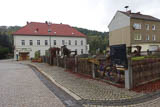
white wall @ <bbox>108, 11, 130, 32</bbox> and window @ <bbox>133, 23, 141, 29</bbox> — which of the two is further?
white wall @ <bbox>108, 11, 130, 32</bbox>

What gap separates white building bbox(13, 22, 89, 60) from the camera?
31578 mm

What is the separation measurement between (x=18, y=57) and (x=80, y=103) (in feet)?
107

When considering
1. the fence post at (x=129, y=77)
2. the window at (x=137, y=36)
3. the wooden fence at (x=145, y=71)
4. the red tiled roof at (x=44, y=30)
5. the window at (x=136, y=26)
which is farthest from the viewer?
the red tiled roof at (x=44, y=30)

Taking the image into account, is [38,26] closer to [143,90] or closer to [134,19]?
[134,19]

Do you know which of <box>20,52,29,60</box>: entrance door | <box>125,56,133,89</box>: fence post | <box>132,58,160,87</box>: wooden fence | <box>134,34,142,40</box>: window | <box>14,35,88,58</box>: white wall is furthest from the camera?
<box>20,52,29,60</box>: entrance door

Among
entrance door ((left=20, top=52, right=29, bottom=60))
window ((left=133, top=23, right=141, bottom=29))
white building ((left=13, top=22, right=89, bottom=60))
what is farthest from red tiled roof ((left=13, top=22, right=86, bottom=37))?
window ((left=133, top=23, right=141, bottom=29))

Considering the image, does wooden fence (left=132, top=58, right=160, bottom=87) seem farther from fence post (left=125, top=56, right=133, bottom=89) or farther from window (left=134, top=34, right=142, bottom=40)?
window (left=134, top=34, right=142, bottom=40)

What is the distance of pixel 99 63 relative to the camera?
7.14 metres

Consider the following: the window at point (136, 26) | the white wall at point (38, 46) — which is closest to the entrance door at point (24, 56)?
the white wall at point (38, 46)

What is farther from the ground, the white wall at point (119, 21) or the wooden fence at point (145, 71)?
the white wall at point (119, 21)

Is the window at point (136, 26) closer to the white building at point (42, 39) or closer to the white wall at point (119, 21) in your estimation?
the white wall at point (119, 21)

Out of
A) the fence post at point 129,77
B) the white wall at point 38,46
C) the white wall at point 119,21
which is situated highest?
the white wall at point 119,21

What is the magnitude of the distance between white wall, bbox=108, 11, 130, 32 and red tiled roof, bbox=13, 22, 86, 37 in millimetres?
12501

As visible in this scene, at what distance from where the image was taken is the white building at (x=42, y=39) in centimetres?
3158
